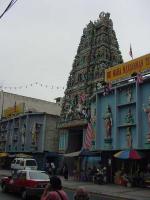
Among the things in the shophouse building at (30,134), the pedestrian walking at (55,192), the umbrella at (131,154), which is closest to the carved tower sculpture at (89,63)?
the shophouse building at (30,134)

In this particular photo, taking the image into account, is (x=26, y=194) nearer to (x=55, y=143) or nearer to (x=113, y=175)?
(x=113, y=175)

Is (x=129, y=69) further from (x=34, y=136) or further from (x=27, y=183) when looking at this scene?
(x=34, y=136)

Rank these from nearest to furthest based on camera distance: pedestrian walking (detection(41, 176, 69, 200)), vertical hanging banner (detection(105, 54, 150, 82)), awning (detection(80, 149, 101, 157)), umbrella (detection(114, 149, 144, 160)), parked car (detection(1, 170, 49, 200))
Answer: pedestrian walking (detection(41, 176, 69, 200)) → parked car (detection(1, 170, 49, 200)) → umbrella (detection(114, 149, 144, 160)) → vertical hanging banner (detection(105, 54, 150, 82)) → awning (detection(80, 149, 101, 157))

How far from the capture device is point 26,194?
19.9 meters

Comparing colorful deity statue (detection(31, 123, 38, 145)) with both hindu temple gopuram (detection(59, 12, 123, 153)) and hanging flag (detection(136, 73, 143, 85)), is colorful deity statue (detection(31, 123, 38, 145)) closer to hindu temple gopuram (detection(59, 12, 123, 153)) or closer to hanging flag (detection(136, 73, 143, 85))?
hindu temple gopuram (detection(59, 12, 123, 153))

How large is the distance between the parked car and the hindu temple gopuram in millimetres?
24128

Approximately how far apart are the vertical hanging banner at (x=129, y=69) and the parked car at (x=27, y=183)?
55.4ft

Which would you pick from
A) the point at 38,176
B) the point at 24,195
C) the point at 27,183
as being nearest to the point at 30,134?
the point at 38,176

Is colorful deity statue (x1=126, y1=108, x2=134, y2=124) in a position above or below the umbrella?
above

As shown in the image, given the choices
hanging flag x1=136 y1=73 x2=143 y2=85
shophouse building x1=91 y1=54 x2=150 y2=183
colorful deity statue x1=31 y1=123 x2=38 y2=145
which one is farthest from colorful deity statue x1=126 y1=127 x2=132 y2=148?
colorful deity statue x1=31 y1=123 x2=38 y2=145

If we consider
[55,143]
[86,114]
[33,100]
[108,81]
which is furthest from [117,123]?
[33,100]

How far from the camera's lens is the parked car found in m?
19.9

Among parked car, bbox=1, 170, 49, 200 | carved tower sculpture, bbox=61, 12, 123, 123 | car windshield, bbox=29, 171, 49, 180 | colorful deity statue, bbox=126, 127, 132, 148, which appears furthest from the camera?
carved tower sculpture, bbox=61, 12, 123, 123

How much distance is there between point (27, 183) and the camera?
20406 millimetres
